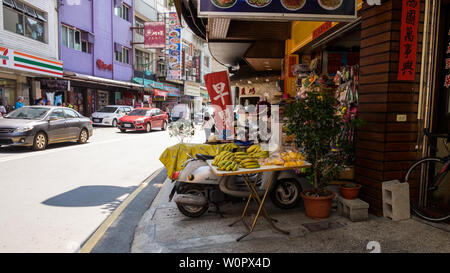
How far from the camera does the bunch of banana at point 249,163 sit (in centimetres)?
377

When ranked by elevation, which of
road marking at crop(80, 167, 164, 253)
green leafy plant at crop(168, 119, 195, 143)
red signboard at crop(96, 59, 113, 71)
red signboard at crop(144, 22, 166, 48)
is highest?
red signboard at crop(144, 22, 166, 48)

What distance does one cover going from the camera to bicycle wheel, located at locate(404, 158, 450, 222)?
13.8 feet

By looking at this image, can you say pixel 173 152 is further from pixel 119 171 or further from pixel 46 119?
pixel 46 119

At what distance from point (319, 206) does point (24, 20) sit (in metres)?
18.9

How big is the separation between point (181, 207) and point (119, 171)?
3706 mm

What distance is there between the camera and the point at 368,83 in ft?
14.8

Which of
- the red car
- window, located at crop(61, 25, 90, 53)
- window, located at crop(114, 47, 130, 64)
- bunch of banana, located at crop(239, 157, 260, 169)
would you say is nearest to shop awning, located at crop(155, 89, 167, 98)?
window, located at crop(114, 47, 130, 64)

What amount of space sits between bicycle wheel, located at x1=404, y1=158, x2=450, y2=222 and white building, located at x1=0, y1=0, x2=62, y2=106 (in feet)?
55.6

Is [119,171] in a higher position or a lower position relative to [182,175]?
lower

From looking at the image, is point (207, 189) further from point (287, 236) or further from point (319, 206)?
point (319, 206)

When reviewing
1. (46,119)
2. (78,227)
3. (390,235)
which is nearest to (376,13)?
(390,235)

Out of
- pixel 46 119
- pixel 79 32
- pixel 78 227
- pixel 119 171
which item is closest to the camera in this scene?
pixel 78 227

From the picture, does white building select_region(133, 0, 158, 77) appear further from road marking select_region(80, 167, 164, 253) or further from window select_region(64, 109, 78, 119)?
road marking select_region(80, 167, 164, 253)

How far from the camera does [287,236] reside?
377cm
